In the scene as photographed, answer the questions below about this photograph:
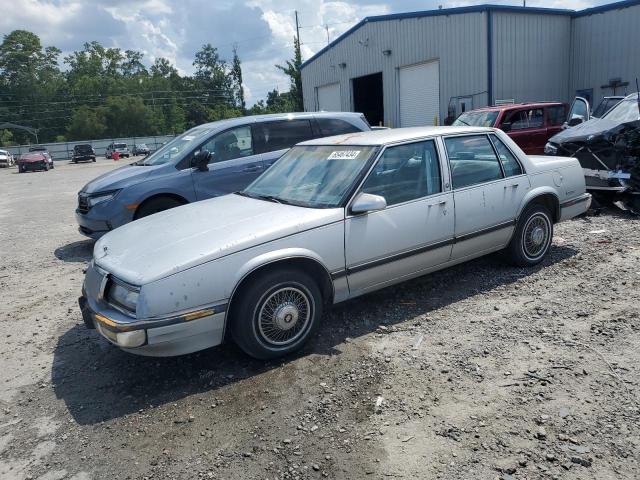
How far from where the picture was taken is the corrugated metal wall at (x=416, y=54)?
1883 centimetres

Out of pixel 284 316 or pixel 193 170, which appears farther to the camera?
pixel 193 170

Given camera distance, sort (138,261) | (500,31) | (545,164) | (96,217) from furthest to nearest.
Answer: (500,31), (96,217), (545,164), (138,261)

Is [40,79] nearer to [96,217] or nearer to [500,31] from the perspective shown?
[500,31]

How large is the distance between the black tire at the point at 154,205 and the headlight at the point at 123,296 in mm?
3816

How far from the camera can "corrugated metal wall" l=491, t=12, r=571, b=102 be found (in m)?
18.6

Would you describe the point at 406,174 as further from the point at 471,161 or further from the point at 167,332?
the point at 167,332

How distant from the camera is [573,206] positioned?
586cm

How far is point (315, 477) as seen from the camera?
268 cm

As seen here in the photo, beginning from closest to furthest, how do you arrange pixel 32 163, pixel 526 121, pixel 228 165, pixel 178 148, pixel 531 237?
pixel 531 237 < pixel 228 165 < pixel 178 148 < pixel 526 121 < pixel 32 163

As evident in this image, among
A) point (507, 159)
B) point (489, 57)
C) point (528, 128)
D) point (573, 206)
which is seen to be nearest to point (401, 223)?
point (507, 159)

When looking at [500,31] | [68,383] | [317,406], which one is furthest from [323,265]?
[500,31]

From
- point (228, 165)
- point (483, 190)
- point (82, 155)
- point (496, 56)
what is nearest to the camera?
point (483, 190)

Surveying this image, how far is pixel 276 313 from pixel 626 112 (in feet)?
24.7

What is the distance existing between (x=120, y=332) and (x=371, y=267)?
6.52 feet
